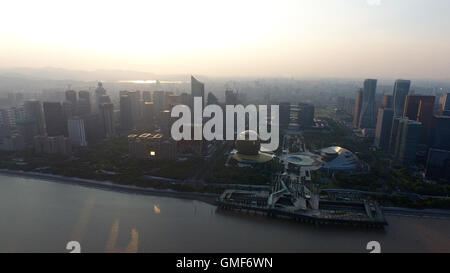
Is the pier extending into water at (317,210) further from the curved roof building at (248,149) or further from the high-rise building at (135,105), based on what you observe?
the high-rise building at (135,105)

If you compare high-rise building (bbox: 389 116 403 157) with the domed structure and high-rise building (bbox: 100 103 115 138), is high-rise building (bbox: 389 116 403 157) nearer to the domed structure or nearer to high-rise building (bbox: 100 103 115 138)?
the domed structure

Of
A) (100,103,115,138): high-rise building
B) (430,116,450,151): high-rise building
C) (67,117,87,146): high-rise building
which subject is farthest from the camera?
(100,103,115,138): high-rise building

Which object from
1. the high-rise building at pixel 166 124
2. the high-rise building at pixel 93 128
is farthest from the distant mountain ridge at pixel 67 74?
the high-rise building at pixel 166 124

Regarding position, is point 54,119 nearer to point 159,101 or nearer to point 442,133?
point 159,101

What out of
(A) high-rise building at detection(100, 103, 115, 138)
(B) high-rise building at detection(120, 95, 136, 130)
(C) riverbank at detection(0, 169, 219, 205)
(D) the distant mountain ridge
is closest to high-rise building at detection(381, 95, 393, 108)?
(C) riverbank at detection(0, 169, 219, 205)

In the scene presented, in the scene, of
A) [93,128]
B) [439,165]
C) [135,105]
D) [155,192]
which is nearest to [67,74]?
[135,105]

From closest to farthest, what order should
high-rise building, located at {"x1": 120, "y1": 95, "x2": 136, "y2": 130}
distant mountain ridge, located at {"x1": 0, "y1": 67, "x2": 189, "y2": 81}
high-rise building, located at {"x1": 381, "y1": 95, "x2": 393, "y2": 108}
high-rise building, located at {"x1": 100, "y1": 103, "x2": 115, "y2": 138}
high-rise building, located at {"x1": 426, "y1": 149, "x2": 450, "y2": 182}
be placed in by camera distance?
high-rise building, located at {"x1": 426, "y1": 149, "x2": 450, "y2": 182} < high-rise building, located at {"x1": 100, "y1": 103, "x2": 115, "y2": 138} < high-rise building, located at {"x1": 120, "y1": 95, "x2": 136, "y2": 130} < high-rise building, located at {"x1": 381, "y1": 95, "x2": 393, "y2": 108} < distant mountain ridge, located at {"x1": 0, "y1": 67, "x2": 189, "y2": 81}
